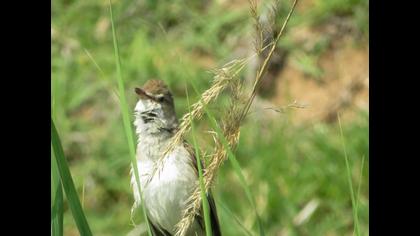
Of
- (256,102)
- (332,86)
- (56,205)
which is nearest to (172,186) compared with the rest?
(56,205)

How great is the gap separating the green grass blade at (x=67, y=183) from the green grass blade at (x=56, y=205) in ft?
0.12

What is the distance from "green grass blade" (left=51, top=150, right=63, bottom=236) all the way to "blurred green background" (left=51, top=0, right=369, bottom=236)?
9.99 feet

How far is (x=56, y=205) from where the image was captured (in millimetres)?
2398

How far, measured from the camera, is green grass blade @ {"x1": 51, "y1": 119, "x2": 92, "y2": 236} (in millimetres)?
2311

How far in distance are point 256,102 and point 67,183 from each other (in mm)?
4247

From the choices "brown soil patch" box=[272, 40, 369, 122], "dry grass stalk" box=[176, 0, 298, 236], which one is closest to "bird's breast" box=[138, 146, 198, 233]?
"dry grass stalk" box=[176, 0, 298, 236]

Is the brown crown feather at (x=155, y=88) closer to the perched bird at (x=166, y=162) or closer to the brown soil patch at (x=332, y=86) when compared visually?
the perched bird at (x=166, y=162)

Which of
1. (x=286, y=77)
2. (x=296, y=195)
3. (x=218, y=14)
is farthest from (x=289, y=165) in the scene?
(x=218, y=14)

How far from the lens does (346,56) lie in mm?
6879

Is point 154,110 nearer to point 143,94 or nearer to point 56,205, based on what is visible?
point 143,94

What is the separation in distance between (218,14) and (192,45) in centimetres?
37

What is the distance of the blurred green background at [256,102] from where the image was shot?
19.5ft

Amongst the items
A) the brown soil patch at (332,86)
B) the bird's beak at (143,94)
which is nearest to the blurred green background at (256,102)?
the brown soil patch at (332,86)

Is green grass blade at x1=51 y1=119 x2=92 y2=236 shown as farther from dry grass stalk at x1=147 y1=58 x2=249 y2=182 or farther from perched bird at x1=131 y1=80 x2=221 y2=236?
perched bird at x1=131 y1=80 x2=221 y2=236
